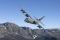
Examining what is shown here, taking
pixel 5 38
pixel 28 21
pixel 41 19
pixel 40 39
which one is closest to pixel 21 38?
pixel 5 38

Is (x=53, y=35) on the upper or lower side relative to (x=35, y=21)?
lower

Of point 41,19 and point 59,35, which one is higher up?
point 41,19

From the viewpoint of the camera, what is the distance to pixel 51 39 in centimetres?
912

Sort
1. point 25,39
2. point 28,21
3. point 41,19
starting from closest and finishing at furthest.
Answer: point 25,39, point 28,21, point 41,19

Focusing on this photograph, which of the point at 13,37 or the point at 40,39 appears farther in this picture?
the point at 13,37

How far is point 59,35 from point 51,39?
0.59 meters

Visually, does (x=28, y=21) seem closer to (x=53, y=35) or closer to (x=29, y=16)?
(x=29, y=16)

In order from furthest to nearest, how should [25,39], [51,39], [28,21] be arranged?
[28,21] → [25,39] → [51,39]

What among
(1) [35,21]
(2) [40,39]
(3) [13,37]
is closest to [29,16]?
(1) [35,21]

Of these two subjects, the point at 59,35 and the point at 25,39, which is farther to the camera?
the point at 25,39

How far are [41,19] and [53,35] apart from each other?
70.3 feet

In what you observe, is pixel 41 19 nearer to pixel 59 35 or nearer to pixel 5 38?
pixel 5 38

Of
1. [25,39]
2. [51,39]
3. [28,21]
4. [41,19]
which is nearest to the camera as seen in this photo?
[51,39]

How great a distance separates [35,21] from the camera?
2689 centimetres
